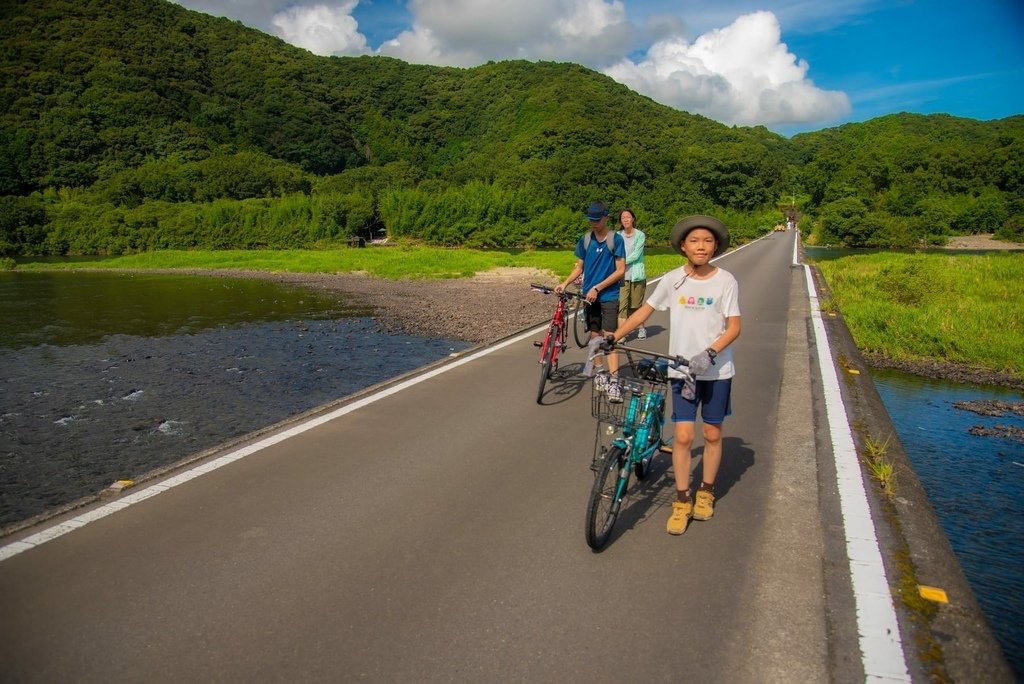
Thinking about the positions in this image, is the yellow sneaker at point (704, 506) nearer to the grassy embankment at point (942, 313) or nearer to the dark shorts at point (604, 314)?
the dark shorts at point (604, 314)

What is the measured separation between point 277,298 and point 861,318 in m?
17.3

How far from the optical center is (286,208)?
204 feet

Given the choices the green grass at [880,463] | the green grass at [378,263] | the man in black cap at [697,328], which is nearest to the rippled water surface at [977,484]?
the green grass at [880,463]

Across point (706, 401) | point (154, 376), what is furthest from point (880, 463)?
point (154, 376)

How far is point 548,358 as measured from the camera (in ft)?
24.6

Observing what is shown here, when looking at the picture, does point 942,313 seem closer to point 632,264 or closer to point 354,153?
point 632,264

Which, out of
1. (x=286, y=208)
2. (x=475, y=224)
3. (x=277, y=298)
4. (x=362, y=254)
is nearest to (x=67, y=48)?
(x=286, y=208)

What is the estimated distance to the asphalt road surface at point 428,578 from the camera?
2941 millimetres

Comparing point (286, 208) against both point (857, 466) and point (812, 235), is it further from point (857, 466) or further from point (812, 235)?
point (857, 466)

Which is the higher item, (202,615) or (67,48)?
(67,48)

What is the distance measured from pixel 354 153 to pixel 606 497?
12049cm

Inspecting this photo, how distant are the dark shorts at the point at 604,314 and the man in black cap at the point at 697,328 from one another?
3.32m

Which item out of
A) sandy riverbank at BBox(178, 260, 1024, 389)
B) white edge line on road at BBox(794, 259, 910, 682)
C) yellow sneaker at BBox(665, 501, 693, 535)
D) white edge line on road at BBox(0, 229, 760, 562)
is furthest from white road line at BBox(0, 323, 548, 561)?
white edge line on road at BBox(794, 259, 910, 682)

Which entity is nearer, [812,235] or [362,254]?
[362,254]
